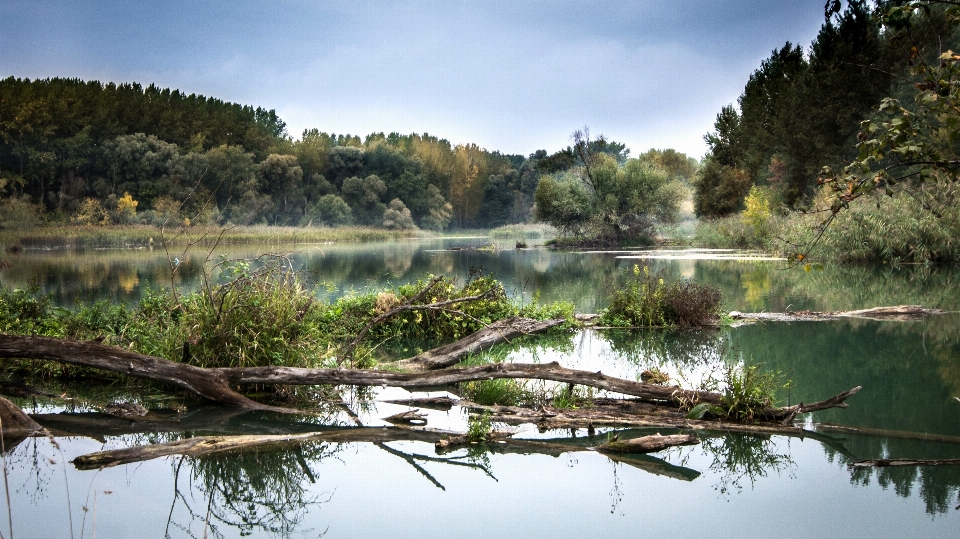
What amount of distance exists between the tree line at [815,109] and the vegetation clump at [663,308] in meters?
26.1

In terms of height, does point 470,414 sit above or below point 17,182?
below

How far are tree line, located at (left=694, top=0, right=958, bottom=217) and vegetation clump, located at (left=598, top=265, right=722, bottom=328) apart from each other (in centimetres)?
2613

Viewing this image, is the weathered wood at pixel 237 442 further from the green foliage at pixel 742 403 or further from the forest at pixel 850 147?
the forest at pixel 850 147

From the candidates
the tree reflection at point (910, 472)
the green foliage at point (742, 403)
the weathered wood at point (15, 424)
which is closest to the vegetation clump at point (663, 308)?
the green foliage at point (742, 403)

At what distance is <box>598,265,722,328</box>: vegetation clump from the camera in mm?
12867

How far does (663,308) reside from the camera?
43.3 ft

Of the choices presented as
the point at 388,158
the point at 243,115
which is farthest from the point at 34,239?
the point at 388,158

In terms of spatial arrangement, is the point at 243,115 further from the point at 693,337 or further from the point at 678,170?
the point at 693,337

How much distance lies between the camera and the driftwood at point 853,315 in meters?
13.7

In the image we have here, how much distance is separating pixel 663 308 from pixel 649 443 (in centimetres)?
772

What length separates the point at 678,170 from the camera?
9681 centimetres

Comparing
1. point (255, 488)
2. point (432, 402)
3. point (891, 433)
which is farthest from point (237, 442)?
point (891, 433)

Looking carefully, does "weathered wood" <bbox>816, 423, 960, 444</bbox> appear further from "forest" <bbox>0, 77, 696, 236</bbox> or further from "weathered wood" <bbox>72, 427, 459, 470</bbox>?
"forest" <bbox>0, 77, 696, 236</bbox>

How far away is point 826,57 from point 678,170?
5302 cm
